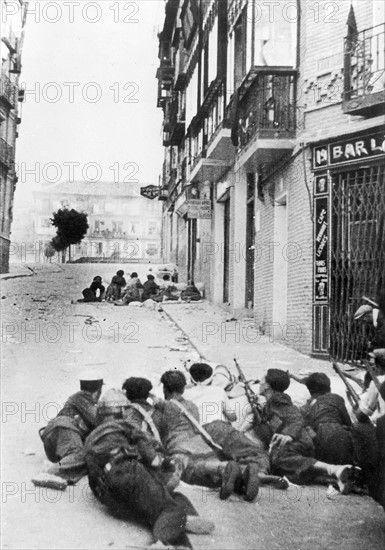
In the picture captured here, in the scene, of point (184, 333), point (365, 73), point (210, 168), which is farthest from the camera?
point (210, 168)

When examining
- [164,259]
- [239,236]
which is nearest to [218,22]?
[239,236]

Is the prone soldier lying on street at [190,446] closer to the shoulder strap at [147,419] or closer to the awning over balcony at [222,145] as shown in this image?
the shoulder strap at [147,419]

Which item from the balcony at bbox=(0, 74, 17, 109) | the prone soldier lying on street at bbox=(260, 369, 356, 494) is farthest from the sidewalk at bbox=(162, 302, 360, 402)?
the balcony at bbox=(0, 74, 17, 109)

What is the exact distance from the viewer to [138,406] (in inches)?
200

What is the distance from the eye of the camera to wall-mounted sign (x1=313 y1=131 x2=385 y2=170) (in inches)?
348

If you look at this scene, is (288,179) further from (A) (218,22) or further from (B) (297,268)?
(A) (218,22)

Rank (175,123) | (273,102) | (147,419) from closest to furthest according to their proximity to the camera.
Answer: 1. (147,419)
2. (273,102)
3. (175,123)

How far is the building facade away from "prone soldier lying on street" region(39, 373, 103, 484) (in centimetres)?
446

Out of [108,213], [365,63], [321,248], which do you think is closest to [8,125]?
[321,248]

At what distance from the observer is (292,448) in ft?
17.6

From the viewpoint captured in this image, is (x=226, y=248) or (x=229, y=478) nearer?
(x=229, y=478)

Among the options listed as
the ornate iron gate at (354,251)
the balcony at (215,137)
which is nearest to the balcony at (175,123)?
the balcony at (215,137)

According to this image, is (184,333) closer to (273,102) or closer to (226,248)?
(273,102)

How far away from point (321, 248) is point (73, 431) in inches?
215
